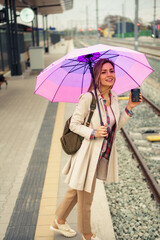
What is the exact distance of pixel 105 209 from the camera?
3.92 meters

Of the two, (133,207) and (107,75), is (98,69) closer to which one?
(107,75)

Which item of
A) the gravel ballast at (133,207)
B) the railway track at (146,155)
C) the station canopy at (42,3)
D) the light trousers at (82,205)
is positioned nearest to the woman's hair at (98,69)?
the light trousers at (82,205)

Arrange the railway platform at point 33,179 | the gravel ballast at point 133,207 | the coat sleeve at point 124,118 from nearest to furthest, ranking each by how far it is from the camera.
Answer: the coat sleeve at point 124,118 < the railway platform at point 33,179 < the gravel ballast at point 133,207

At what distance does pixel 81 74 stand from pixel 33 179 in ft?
7.60

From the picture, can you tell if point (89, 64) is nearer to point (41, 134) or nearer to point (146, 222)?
point (146, 222)

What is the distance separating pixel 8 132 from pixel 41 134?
2.76ft

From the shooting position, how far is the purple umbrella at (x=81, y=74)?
2.90 m

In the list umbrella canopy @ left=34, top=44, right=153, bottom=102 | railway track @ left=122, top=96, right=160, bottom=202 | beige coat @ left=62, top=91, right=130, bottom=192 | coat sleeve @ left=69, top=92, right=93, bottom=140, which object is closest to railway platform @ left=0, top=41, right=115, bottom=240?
railway track @ left=122, top=96, right=160, bottom=202

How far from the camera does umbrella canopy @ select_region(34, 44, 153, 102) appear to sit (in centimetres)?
290

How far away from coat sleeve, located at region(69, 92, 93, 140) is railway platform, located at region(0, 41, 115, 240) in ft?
4.31

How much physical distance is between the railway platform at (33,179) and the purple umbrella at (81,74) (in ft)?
4.99

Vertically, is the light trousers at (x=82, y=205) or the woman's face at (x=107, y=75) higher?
the woman's face at (x=107, y=75)

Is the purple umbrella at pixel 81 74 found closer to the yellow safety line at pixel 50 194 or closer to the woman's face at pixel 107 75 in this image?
the woman's face at pixel 107 75

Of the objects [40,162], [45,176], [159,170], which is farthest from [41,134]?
[159,170]
